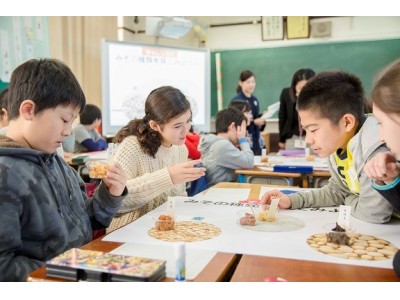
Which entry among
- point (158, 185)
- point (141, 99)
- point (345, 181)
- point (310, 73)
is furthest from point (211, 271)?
point (141, 99)

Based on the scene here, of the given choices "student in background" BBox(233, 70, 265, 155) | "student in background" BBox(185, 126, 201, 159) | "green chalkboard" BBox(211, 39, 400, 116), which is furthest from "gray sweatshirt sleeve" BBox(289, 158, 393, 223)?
"green chalkboard" BBox(211, 39, 400, 116)

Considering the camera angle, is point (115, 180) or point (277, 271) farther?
point (115, 180)

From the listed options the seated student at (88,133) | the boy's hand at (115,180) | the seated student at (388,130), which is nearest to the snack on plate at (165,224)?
the boy's hand at (115,180)

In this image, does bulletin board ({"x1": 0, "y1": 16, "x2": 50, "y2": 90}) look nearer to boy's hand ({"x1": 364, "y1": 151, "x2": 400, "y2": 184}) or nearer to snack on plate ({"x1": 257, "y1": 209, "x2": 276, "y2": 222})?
snack on plate ({"x1": 257, "y1": 209, "x2": 276, "y2": 222})

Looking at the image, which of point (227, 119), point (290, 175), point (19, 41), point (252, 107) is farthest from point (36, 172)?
point (252, 107)

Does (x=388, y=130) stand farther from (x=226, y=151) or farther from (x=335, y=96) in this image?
(x=226, y=151)

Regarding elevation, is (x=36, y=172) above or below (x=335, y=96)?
below

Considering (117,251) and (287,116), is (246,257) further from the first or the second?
(287,116)

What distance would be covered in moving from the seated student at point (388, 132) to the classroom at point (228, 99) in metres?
0.13

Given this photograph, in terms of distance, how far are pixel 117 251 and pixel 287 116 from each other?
3826mm

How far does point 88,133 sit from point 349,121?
3.26m

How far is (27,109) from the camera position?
112 cm

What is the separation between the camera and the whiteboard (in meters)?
4.35

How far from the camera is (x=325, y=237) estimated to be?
3.86ft
